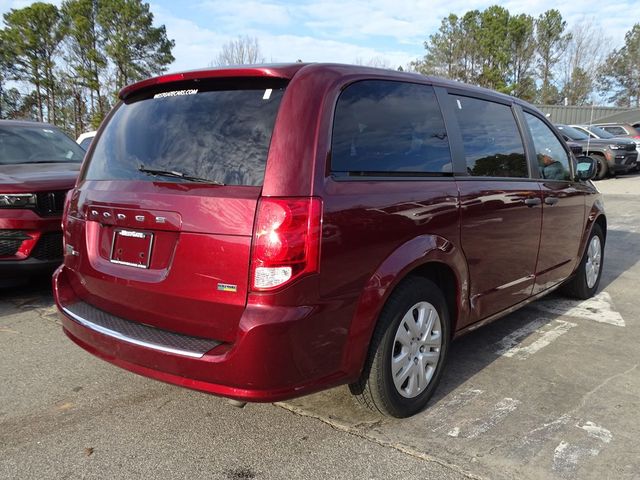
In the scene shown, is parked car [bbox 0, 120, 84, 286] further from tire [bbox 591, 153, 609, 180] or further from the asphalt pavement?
tire [bbox 591, 153, 609, 180]

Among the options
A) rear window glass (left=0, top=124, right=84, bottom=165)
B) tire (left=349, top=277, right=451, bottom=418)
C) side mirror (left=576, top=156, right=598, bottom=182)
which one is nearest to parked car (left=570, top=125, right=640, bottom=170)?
side mirror (left=576, top=156, right=598, bottom=182)

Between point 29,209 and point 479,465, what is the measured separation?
425 centimetres

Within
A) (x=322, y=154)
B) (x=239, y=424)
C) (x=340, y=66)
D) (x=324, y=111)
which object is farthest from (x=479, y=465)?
(x=340, y=66)

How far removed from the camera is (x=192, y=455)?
2.65m

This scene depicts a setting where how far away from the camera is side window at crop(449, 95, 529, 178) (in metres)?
3.45

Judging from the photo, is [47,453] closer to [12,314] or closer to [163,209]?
[163,209]

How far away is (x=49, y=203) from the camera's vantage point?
496 cm

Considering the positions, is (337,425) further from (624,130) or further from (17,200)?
(624,130)

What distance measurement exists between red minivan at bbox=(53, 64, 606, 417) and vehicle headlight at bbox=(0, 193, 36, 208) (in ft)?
6.55

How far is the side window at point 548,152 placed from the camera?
14.3 ft

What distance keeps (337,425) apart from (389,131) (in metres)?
1.59

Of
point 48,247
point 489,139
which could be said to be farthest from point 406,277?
point 48,247

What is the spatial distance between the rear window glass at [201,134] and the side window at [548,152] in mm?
2615

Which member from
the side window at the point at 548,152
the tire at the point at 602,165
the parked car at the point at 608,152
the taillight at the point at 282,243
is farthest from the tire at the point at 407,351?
the tire at the point at 602,165
